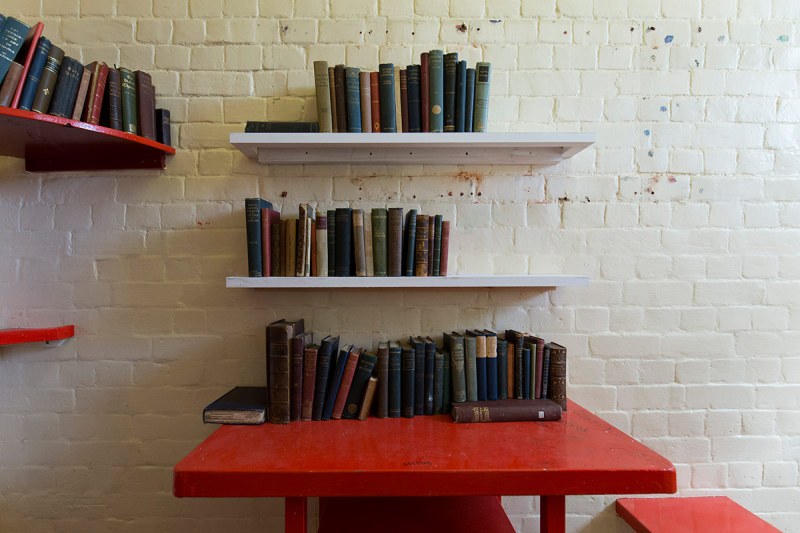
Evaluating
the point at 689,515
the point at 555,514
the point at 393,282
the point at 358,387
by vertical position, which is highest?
the point at 393,282

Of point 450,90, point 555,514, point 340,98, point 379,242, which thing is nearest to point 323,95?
point 340,98

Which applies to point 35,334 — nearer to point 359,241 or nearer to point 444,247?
point 359,241

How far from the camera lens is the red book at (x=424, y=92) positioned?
62.0 inches

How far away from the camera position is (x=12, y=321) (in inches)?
70.0

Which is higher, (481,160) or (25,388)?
(481,160)

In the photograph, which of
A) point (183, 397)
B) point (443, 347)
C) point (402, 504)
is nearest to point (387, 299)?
point (443, 347)

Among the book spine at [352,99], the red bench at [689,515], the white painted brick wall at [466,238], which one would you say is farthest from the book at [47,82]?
the red bench at [689,515]

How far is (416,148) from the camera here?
5.72ft

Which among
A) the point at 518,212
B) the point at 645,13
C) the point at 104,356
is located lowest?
the point at 104,356

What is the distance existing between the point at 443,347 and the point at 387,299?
0.98 feet

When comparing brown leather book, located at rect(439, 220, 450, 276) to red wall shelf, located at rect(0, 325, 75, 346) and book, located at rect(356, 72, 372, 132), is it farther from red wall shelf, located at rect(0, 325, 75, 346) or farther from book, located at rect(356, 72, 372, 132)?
red wall shelf, located at rect(0, 325, 75, 346)

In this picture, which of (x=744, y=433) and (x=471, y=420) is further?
(x=744, y=433)

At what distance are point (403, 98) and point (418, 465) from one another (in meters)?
1.21

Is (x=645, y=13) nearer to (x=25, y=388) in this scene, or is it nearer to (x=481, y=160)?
(x=481, y=160)
